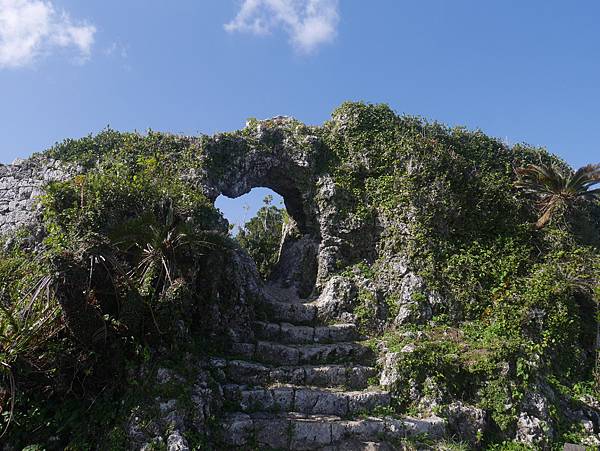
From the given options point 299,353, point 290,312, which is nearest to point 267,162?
point 290,312

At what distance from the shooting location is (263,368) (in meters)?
8.74

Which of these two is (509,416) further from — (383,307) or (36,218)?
(36,218)

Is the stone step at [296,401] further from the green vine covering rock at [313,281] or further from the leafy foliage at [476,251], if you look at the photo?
the leafy foliage at [476,251]

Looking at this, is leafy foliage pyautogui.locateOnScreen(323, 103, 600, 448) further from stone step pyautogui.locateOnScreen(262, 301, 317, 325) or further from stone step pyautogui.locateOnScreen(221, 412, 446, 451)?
stone step pyautogui.locateOnScreen(262, 301, 317, 325)

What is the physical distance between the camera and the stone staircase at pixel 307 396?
23.4 ft

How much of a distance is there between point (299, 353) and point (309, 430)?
2425mm

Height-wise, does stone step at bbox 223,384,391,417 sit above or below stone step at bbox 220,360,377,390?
below

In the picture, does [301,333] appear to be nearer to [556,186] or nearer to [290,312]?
[290,312]

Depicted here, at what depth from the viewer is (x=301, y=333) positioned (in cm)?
1052

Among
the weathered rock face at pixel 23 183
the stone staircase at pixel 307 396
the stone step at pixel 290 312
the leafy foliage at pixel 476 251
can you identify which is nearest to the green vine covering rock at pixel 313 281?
the leafy foliage at pixel 476 251

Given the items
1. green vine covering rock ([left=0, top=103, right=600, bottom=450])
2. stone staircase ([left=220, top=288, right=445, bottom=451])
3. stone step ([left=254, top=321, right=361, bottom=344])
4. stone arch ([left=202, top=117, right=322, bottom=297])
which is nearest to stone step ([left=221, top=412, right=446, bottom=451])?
stone staircase ([left=220, top=288, right=445, bottom=451])

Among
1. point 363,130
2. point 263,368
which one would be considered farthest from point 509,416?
point 363,130

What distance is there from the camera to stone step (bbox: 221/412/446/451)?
275 inches

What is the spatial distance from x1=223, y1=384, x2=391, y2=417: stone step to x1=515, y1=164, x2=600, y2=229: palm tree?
8.33m
